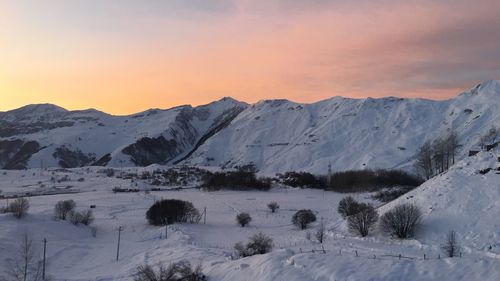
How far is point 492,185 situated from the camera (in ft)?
149

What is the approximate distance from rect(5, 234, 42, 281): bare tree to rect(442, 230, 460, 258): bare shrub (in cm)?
2863

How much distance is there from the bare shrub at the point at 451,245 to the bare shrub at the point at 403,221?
347cm

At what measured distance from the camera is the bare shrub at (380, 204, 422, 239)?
4309cm

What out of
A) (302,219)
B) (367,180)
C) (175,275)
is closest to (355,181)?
(367,180)

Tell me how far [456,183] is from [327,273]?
27.9 meters

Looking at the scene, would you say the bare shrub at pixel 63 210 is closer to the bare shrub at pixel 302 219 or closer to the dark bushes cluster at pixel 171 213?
the dark bushes cluster at pixel 171 213

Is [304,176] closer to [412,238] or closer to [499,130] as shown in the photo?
[499,130]

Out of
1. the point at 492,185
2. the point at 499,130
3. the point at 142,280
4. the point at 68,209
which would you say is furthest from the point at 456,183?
the point at 499,130

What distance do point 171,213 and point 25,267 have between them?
1240 inches

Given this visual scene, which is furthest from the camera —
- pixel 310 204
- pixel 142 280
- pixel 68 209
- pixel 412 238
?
pixel 310 204

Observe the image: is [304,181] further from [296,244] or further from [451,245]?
[451,245]

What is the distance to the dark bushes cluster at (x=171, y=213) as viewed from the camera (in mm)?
66875

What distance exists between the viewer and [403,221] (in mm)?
43500

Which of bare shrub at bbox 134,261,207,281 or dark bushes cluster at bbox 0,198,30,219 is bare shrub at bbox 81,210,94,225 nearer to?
dark bushes cluster at bbox 0,198,30,219
